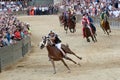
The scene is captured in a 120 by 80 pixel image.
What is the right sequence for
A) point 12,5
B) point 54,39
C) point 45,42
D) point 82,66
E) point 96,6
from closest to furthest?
point 45,42
point 54,39
point 82,66
point 96,6
point 12,5

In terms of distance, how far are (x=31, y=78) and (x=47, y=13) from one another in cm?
4933

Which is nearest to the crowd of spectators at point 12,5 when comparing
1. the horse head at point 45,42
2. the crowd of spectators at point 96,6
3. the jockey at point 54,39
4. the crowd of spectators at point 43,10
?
the crowd of spectators at point 43,10

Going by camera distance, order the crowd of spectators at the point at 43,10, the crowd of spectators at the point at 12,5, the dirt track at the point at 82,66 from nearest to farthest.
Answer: the dirt track at the point at 82,66
the crowd of spectators at the point at 43,10
the crowd of spectators at the point at 12,5

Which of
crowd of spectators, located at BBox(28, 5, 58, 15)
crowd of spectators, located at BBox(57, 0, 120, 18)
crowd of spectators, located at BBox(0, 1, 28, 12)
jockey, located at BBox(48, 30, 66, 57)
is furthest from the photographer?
crowd of spectators, located at BBox(0, 1, 28, 12)

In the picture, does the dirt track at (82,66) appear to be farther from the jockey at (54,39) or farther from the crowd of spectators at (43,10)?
the crowd of spectators at (43,10)

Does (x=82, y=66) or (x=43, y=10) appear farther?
(x=43, y=10)

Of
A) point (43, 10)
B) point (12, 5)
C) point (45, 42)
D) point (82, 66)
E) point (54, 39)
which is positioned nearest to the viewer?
point (45, 42)

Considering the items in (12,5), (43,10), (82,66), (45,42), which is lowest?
(43,10)

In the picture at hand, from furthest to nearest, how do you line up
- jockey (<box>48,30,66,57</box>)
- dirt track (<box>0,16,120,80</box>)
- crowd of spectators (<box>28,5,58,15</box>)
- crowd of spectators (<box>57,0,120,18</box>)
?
1. crowd of spectators (<box>28,5,58,15</box>)
2. crowd of spectators (<box>57,0,120,18</box>)
3. jockey (<box>48,30,66,57</box>)
4. dirt track (<box>0,16,120,80</box>)

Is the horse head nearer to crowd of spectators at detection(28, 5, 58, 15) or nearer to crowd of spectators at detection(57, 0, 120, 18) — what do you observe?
crowd of spectators at detection(57, 0, 120, 18)

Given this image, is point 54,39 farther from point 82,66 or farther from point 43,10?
point 43,10

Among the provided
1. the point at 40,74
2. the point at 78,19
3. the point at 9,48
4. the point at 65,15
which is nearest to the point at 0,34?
the point at 9,48

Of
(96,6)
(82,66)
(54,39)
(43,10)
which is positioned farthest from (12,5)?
(54,39)

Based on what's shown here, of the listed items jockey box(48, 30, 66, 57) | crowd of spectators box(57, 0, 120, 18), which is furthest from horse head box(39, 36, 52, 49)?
crowd of spectators box(57, 0, 120, 18)
